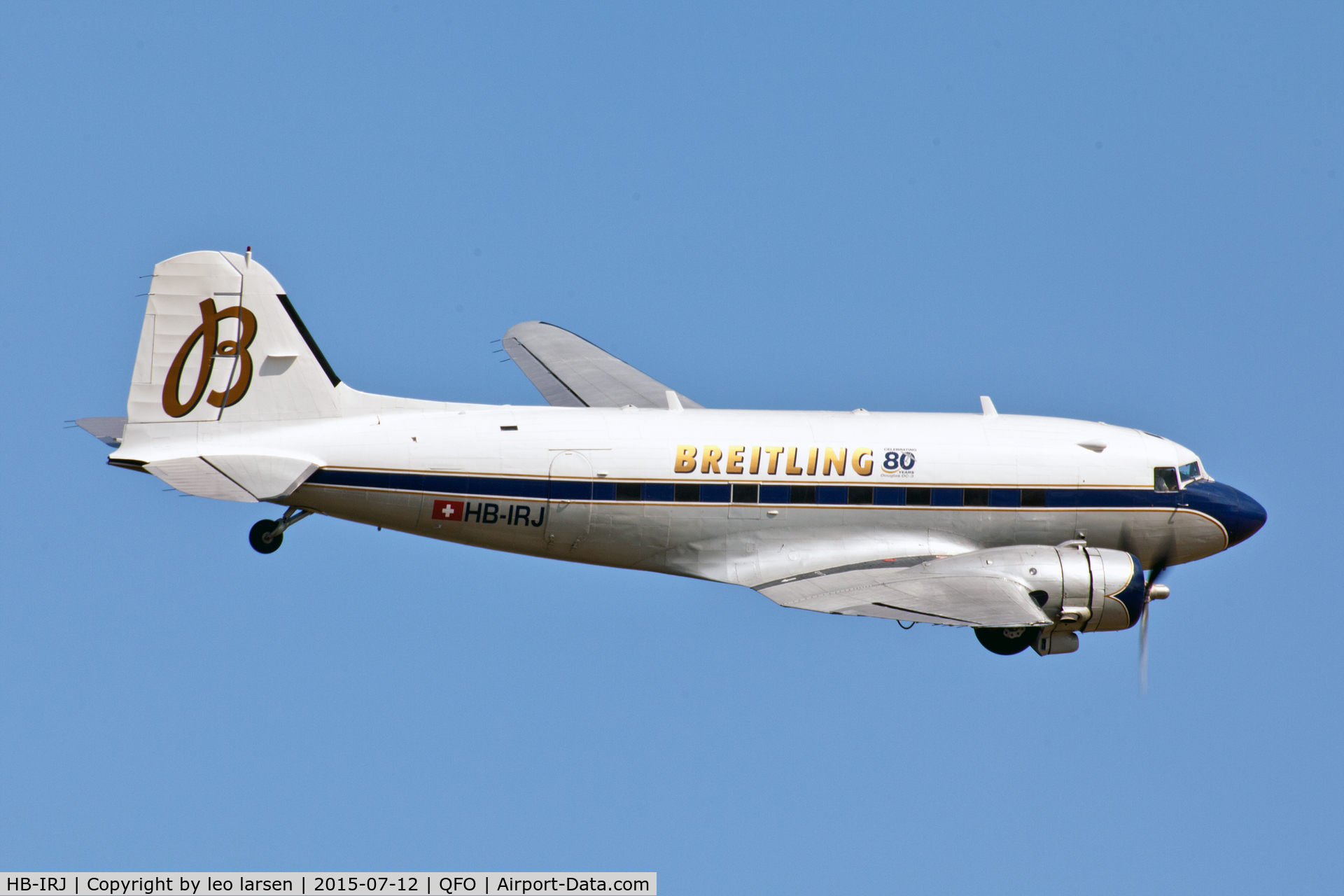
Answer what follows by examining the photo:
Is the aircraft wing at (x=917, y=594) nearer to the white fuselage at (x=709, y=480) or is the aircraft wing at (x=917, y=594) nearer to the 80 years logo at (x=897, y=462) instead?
the white fuselage at (x=709, y=480)

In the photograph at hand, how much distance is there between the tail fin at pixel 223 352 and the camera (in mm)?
27484

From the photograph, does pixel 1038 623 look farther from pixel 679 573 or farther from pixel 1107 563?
pixel 679 573

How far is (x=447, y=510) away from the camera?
28234 mm

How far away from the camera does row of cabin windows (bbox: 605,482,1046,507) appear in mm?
28734

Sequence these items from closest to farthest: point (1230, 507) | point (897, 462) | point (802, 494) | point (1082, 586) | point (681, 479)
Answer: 1. point (1082, 586)
2. point (681, 479)
3. point (802, 494)
4. point (897, 462)
5. point (1230, 507)

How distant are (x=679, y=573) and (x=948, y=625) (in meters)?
5.26

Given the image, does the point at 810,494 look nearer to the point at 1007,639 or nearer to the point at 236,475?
the point at 1007,639

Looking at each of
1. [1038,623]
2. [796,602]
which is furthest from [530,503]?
[1038,623]

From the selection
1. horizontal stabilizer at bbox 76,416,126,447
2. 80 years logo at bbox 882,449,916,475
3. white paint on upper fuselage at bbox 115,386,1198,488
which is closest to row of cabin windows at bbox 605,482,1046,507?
white paint on upper fuselage at bbox 115,386,1198,488

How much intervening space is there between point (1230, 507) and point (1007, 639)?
5.42m

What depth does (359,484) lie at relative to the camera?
27938mm

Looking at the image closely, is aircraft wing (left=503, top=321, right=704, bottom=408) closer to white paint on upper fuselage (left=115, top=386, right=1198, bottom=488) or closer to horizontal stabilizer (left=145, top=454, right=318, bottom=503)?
white paint on upper fuselage (left=115, top=386, right=1198, bottom=488)

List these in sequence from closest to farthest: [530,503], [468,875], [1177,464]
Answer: [468,875], [530,503], [1177,464]

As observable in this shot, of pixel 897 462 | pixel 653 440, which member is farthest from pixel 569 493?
pixel 897 462
